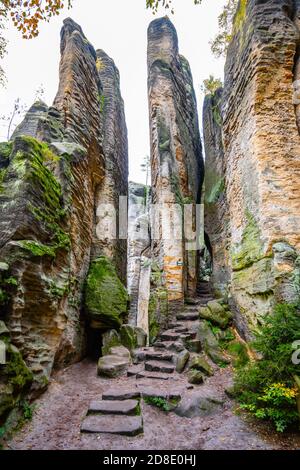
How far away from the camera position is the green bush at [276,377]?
10.3 feet

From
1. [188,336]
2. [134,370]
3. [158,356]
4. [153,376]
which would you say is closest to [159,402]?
[153,376]

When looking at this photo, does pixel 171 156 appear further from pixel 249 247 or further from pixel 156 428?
pixel 156 428

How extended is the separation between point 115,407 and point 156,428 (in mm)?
683

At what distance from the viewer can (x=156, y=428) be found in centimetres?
359

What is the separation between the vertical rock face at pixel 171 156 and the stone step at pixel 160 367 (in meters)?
2.71

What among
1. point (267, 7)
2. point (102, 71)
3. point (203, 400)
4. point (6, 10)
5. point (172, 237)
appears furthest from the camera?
point (102, 71)

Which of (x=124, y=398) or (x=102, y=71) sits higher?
(x=102, y=71)

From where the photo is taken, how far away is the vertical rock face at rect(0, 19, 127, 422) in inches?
150

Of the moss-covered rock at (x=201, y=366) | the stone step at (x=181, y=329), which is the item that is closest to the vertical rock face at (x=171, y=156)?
the stone step at (x=181, y=329)

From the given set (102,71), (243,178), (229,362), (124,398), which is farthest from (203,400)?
(102,71)

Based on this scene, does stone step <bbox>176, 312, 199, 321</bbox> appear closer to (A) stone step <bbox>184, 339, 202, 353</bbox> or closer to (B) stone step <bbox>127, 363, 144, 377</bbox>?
(A) stone step <bbox>184, 339, 202, 353</bbox>

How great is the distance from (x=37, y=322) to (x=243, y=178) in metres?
5.14

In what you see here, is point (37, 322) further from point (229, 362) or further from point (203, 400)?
point (229, 362)

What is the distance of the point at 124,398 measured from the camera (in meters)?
4.28
